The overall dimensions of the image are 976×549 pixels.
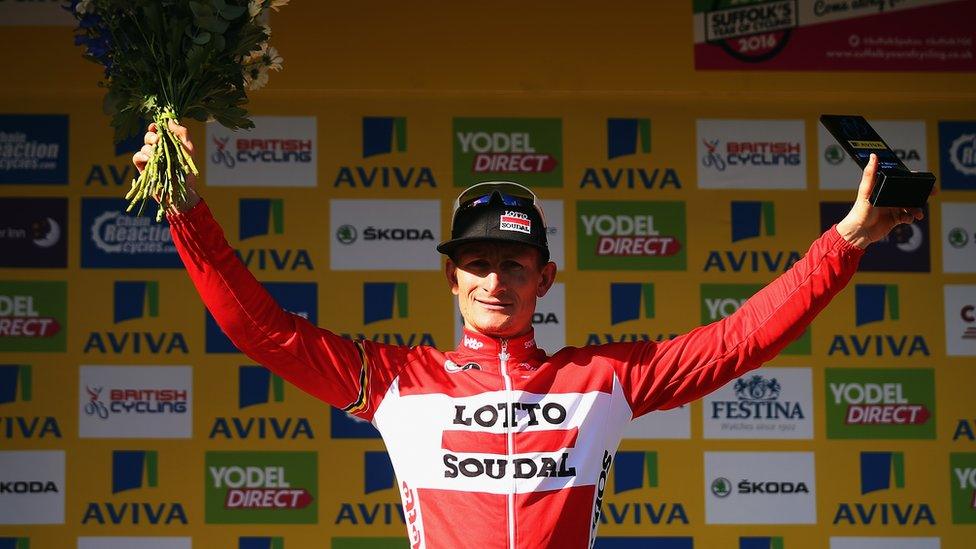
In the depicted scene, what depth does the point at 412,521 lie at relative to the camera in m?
2.79

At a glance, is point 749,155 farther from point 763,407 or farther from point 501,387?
point 501,387

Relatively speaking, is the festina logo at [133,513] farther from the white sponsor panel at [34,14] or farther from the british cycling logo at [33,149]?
the white sponsor panel at [34,14]

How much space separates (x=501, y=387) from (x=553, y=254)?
233 centimetres

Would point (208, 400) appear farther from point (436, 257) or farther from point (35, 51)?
point (35, 51)

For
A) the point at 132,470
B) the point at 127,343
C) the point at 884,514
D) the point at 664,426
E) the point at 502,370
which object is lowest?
the point at 884,514

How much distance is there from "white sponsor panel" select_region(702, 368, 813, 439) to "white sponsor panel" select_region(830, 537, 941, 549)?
432mm

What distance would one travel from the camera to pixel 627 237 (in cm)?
513

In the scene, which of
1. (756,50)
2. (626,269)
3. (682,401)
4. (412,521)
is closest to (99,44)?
(412,521)

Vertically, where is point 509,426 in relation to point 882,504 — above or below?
above

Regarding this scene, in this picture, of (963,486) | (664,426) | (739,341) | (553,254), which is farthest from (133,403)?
(963,486)

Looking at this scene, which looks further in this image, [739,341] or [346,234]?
[346,234]

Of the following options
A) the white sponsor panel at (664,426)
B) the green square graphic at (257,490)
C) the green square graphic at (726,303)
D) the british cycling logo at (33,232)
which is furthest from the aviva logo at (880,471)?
the british cycling logo at (33,232)

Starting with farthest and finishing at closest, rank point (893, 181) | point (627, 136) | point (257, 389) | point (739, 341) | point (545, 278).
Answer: point (627, 136)
point (257, 389)
point (545, 278)
point (739, 341)
point (893, 181)

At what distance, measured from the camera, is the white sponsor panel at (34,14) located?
200 inches
